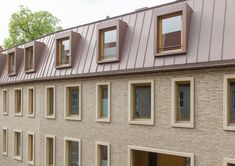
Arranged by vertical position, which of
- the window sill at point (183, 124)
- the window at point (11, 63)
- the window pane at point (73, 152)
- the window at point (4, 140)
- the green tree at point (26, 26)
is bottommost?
the window at point (4, 140)

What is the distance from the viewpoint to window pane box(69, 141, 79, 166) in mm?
16289

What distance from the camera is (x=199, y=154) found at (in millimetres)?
11102

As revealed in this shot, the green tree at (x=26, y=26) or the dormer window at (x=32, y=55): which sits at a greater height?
the green tree at (x=26, y=26)

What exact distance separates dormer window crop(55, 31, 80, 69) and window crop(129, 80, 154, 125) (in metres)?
4.64

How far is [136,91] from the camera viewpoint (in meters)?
13.6

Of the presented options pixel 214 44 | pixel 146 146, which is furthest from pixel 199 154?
pixel 214 44

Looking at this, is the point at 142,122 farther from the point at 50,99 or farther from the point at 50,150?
the point at 50,150

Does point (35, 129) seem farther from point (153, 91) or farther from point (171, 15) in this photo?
point (171, 15)

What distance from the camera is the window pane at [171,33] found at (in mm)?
12180

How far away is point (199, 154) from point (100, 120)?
5.46 metres

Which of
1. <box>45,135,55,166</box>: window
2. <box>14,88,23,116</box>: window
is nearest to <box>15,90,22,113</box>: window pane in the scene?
<box>14,88,23,116</box>: window

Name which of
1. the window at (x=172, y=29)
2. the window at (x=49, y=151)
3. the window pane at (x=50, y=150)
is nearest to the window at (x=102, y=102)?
the window at (x=172, y=29)

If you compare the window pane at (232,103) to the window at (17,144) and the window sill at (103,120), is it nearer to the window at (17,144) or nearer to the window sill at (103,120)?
the window sill at (103,120)

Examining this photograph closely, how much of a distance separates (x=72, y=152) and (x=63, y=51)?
5976mm
